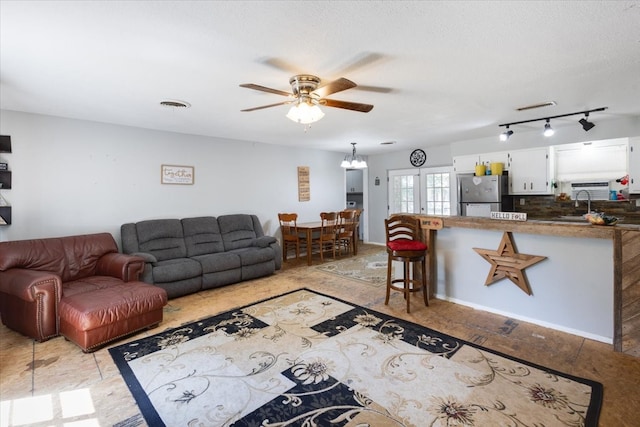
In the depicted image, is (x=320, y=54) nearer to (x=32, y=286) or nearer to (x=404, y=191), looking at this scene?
(x=32, y=286)

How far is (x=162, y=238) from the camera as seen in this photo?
14.5 ft

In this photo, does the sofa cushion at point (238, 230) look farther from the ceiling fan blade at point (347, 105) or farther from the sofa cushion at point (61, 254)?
the ceiling fan blade at point (347, 105)

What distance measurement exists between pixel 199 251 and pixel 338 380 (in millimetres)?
3250

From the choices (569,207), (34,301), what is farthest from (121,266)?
(569,207)

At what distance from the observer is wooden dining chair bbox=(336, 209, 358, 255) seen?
6.35m

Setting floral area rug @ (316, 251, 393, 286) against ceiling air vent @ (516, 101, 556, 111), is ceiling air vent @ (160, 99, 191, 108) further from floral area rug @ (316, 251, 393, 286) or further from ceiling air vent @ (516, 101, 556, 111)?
ceiling air vent @ (516, 101, 556, 111)

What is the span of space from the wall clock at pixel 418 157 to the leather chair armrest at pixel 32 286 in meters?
6.37

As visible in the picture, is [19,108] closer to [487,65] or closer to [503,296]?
[487,65]

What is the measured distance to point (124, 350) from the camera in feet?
8.63

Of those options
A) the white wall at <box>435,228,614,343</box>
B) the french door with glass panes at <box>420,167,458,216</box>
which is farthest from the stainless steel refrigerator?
the white wall at <box>435,228,614,343</box>

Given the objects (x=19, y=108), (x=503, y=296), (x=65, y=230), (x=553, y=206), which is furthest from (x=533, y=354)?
(x=19, y=108)

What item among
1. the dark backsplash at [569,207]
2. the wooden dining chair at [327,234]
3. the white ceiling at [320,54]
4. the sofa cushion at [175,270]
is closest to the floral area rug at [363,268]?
the wooden dining chair at [327,234]

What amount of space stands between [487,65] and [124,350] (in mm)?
3854

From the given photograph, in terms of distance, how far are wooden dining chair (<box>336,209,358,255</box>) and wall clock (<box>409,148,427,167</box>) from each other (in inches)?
71.5
